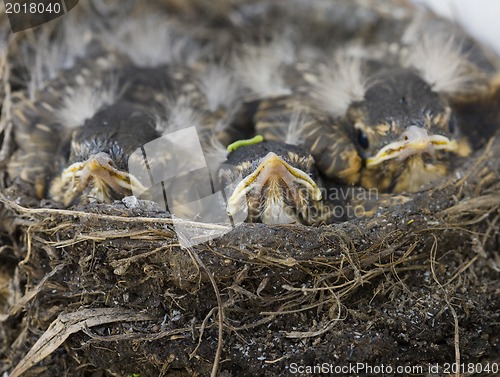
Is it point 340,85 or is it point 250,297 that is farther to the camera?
point 340,85

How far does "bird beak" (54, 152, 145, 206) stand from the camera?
6.12 feet

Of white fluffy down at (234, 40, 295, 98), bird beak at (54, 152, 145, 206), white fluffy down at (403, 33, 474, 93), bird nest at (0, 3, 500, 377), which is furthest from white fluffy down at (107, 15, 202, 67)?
bird nest at (0, 3, 500, 377)

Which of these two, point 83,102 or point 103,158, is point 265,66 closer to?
point 83,102

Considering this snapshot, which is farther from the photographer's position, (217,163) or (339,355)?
(217,163)

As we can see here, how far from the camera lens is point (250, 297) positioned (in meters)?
1.73

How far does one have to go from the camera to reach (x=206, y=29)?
2953 mm

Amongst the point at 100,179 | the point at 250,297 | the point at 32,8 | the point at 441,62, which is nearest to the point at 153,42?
the point at 32,8

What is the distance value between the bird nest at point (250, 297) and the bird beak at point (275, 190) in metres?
0.11

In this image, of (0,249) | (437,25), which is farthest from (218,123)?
(437,25)

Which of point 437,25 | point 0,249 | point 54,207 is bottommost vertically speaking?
point 0,249

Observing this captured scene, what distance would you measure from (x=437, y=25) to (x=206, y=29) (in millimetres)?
980

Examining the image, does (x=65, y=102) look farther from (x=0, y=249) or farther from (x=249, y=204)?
(x=249, y=204)

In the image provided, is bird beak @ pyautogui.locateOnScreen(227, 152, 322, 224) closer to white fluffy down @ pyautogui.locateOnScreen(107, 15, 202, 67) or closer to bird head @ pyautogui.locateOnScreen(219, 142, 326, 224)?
bird head @ pyautogui.locateOnScreen(219, 142, 326, 224)

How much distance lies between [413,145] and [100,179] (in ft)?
3.03
